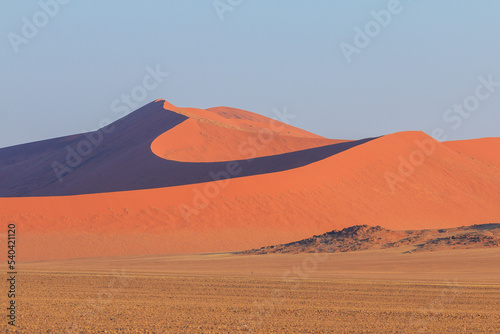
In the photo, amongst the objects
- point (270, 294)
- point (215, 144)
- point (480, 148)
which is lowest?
point (480, 148)

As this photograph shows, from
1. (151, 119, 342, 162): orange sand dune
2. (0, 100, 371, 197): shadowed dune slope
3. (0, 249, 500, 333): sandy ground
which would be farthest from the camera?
(151, 119, 342, 162): orange sand dune

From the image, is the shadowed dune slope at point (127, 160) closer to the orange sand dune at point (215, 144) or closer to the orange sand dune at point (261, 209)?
the orange sand dune at point (215, 144)

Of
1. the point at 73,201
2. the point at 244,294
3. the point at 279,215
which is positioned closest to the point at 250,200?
the point at 279,215

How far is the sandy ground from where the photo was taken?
12.4 metres

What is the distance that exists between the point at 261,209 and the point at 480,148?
3028 centimetres

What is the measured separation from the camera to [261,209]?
3806cm

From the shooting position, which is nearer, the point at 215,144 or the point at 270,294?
the point at 270,294

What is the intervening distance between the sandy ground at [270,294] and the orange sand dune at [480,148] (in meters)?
32.9

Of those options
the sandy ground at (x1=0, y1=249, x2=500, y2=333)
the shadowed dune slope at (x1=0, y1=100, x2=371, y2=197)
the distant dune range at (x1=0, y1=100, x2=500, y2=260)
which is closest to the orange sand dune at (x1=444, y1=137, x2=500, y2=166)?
the distant dune range at (x1=0, y1=100, x2=500, y2=260)

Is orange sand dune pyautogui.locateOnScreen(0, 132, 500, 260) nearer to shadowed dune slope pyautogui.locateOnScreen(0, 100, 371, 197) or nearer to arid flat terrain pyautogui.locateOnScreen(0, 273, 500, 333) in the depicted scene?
shadowed dune slope pyautogui.locateOnScreen(0, 100, 371, 197)

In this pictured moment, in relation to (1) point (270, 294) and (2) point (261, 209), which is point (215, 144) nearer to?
(2) point (261, 209)

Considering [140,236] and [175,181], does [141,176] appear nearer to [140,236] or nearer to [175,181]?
[175,181]

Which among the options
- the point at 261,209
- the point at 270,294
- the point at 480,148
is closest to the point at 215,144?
the point at 480,148

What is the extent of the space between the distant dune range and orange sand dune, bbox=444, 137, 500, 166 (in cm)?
18
